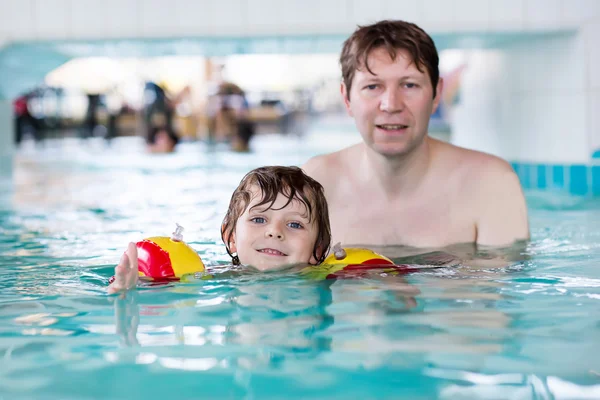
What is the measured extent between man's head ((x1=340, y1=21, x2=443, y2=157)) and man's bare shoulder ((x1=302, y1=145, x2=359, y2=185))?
35 centimetres

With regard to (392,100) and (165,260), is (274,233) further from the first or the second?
(392,100)

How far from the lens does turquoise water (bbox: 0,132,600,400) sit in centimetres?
152

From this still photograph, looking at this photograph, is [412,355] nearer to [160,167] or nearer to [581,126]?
[581,126]

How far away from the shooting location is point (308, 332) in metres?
1.88

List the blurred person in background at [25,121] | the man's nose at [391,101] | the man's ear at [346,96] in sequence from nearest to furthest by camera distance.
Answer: the man's nose at [391,101] < the man's ear at [346,96] < the blurred person in background at [25,121]

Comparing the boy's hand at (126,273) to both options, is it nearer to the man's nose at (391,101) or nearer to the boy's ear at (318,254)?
the boy's ear at (318,254)

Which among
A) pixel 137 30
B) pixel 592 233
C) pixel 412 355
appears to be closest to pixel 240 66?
pixel 137 30

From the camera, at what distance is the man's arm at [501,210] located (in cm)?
313

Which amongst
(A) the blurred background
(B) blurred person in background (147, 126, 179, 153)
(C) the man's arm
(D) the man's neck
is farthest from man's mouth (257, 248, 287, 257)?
(B) blurred person in background (147, 126, 179, 153)

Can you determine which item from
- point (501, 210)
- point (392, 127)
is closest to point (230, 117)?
point (501, 210)

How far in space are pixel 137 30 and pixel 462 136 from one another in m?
3.74

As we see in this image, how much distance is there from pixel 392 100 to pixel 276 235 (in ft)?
2.42

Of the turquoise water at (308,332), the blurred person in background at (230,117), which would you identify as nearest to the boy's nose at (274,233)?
the turquoise water at (308,332)

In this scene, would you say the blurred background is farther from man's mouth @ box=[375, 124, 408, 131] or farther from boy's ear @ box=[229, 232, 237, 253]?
boy's ear @ box=[229, 232, 237, 253]
